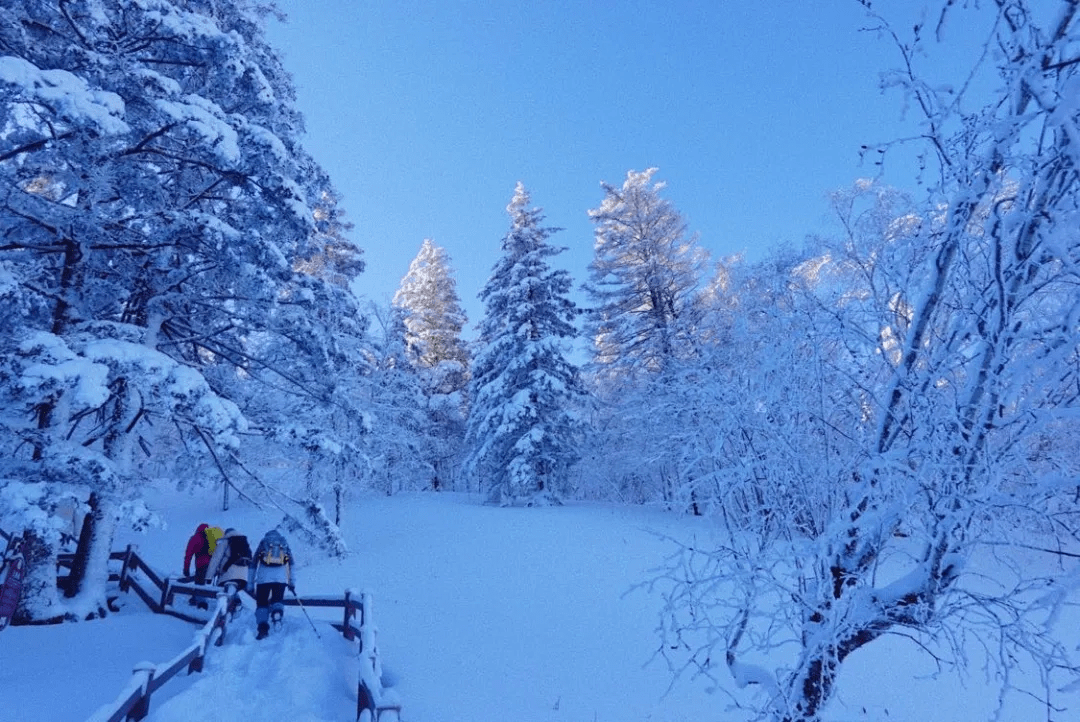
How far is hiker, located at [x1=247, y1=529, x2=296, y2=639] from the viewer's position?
8.00 m

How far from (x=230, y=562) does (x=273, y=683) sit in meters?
4.14

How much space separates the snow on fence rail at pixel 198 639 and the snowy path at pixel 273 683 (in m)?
0.21

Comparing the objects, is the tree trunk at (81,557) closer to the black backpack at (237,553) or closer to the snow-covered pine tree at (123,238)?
the snow-covered pine tree at (123,238)

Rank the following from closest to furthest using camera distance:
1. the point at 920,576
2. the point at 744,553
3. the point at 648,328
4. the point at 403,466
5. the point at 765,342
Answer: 1. the point at 920,576
2. the point at 744,553
3. the point at 765,342
4. the point at 648,328
5. the point at 403,466

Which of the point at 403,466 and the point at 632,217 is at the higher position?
the point at 632,217

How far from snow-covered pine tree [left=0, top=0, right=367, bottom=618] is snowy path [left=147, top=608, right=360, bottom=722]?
2.32 metres

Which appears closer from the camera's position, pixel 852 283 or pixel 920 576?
pixel 920 576

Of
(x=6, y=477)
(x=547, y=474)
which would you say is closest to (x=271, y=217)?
(x=6, y=477)

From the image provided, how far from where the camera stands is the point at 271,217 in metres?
9.31

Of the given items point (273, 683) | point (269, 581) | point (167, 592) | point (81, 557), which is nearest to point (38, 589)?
point (81, 557)

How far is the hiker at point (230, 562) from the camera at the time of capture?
9.49m

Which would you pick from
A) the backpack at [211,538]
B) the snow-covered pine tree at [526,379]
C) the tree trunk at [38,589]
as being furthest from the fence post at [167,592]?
the snow-covered pine tree at [526,379]

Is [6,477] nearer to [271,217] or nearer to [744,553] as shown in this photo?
[271,217]

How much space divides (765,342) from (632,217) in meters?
16.8
